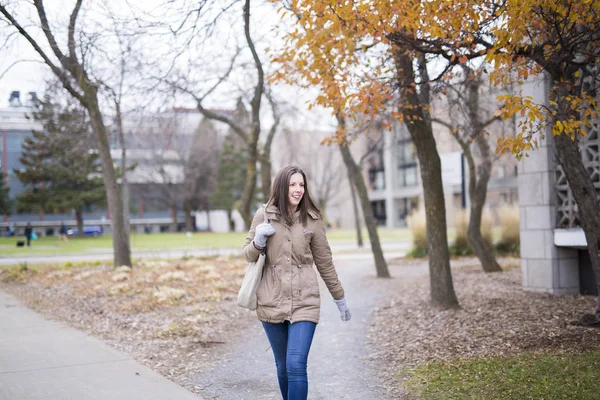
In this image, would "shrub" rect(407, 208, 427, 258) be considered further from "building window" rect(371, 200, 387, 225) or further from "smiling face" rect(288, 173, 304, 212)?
"building window" rect(371, 200, 387, 225)

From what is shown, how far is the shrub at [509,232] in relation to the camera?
19.0m

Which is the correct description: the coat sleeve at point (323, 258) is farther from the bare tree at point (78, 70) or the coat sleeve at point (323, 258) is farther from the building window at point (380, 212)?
the building window at point (380, 212)

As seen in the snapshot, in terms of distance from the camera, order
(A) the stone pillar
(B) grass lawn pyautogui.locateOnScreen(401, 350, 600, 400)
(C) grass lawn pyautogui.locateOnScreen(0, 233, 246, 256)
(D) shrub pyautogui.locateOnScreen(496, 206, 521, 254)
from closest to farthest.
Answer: (B) grass lawn pyautogui.locateOnScreen(401, 350, 600, 400), (A) the stone pillar, (D) shrub pyautogui.locateOnScreen(496, 206, 521, 254), (C) grass lawn pyautogui.locateOnScreen(0, 233, 246, 256)

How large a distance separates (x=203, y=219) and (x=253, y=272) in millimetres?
66771

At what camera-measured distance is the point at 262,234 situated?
413 cm

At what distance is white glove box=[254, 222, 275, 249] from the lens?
4.14m

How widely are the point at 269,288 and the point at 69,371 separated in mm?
2959

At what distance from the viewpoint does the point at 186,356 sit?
713 centimetres

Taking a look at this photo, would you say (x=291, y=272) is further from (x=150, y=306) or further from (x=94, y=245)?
(x=94, y=245)

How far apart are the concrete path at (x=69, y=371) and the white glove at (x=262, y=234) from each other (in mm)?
1893

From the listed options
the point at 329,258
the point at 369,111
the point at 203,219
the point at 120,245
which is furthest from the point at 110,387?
the point at 203,219

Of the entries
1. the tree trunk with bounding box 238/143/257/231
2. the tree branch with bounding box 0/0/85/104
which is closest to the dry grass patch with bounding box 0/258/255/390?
the tree trunk with bounding box 238/143/257/231

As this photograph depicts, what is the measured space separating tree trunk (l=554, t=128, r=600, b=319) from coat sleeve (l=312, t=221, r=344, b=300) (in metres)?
3.55

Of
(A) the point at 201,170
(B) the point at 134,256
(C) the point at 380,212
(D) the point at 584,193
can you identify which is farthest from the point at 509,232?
(C) the point at 380,212
